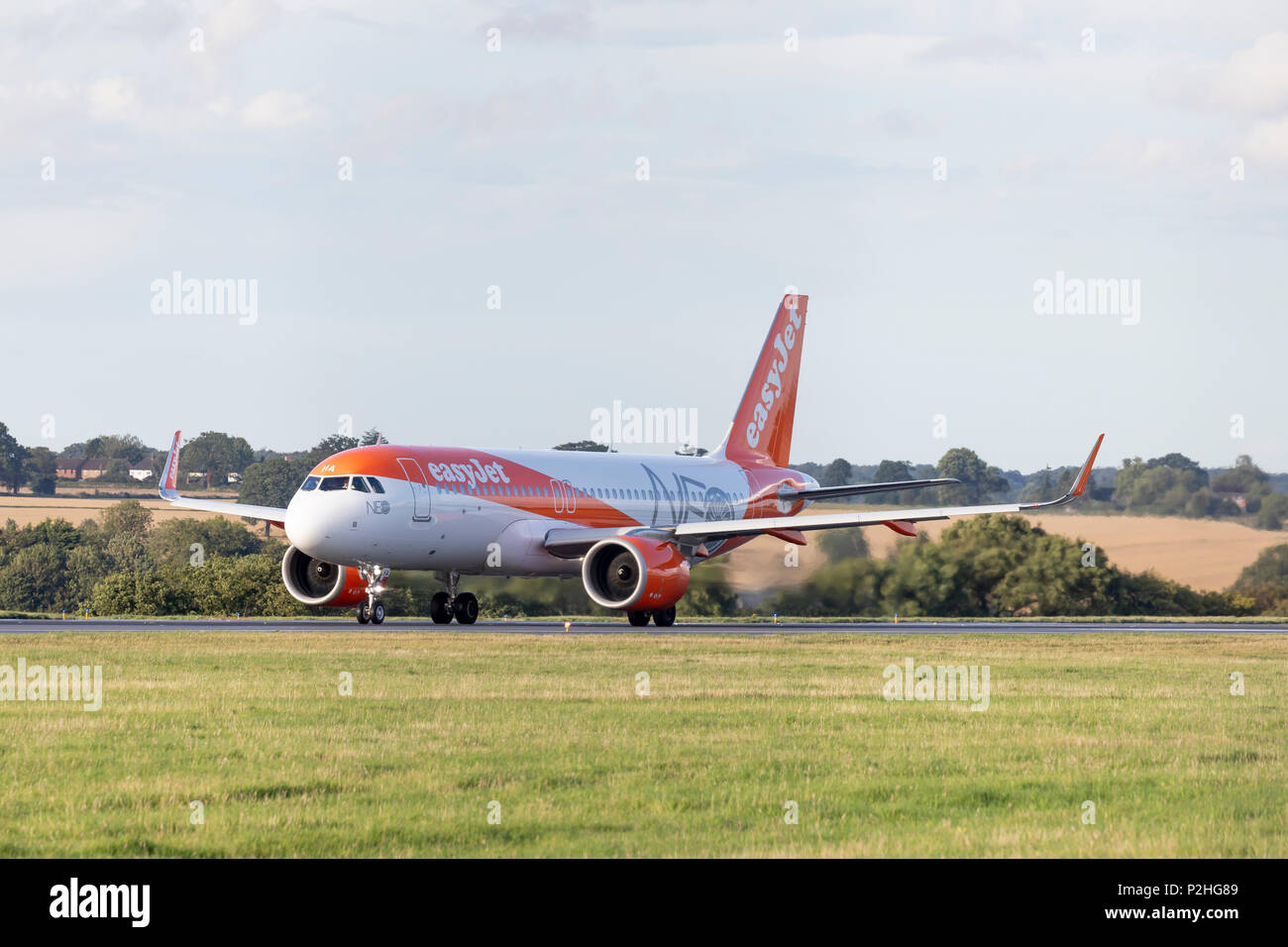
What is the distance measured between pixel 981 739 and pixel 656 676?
8714 mm

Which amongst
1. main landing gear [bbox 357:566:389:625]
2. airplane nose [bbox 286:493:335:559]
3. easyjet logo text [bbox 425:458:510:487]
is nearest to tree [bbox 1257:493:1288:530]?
easyjet logo text [bbox 425:458:510:487]

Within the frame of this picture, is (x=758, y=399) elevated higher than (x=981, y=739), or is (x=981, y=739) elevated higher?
(x=758, y=399)

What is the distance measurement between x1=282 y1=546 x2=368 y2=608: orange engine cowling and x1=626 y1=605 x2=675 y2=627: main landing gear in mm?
7307

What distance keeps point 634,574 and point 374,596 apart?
6.88 metres

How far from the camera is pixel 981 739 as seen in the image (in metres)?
19.3

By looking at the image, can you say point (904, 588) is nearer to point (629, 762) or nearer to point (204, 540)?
point (629, 762)

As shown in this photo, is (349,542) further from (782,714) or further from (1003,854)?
(1003,854)

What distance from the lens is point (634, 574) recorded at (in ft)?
142

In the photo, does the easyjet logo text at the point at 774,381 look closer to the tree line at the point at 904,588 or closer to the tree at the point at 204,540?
the tree line at the point at 904,588

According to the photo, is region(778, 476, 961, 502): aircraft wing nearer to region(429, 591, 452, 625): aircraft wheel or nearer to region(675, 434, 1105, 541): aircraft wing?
region(675, 434, 1105, 541): aircraft wing

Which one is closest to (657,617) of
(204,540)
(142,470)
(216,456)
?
(204,540)

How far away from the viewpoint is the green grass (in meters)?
13.2

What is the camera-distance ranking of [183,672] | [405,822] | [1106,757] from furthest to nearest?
1. [183,672]
2. [1106,757]
3. [405,822]
